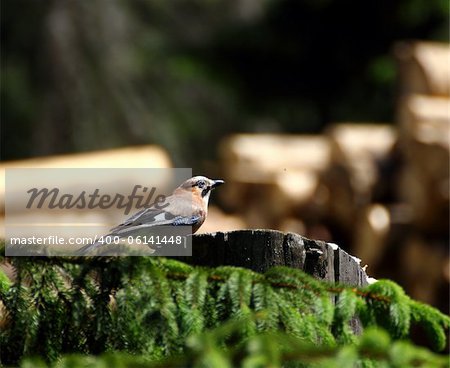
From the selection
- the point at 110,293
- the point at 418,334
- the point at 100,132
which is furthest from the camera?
the point at 100,132

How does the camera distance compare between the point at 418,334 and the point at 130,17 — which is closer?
the point at 418,334

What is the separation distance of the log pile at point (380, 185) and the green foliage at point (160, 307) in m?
4.48

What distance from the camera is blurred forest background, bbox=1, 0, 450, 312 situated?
7.25 meters

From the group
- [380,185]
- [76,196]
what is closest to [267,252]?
[76,196]

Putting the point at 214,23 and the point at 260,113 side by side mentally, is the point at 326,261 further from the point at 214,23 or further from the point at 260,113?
the point at 214,23

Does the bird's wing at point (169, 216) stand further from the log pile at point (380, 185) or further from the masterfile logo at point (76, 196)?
the log pile at point (380, 185)

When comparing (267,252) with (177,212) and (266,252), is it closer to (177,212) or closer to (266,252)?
(266,252)

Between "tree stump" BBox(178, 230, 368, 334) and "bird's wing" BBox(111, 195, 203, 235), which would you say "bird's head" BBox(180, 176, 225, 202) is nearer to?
"bird's wing" BBox(111, 195, 203, 235)

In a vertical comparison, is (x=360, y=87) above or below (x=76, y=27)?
below

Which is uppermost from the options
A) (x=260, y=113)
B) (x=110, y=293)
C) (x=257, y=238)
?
(x=260, y=113)

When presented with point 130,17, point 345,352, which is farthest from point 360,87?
point 345,352

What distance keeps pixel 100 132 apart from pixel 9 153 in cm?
171

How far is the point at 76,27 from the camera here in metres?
13.5

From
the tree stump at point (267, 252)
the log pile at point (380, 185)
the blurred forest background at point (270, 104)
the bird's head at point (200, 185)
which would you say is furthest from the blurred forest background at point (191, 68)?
the tree stump at point (267, 252)
